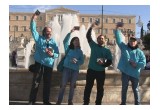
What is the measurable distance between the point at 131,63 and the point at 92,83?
0.83 meters

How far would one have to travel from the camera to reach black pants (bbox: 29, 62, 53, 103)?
24.1 feet

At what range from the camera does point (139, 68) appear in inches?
291

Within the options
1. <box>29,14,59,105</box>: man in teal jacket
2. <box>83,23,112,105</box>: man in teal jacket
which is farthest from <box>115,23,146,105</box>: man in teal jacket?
<box>29,14,59,105</box>: man in teal jacket

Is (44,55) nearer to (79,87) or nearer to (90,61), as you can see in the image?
(90,61)

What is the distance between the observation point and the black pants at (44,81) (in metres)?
7.35

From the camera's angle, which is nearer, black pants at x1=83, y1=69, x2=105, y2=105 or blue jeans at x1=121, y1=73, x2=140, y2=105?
black pants at x1=83, y1=69, x2=105, y2=105

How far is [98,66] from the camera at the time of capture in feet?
23.8

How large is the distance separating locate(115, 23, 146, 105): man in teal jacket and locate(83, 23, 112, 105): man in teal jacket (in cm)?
29

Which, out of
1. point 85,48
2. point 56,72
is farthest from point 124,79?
point 85,48

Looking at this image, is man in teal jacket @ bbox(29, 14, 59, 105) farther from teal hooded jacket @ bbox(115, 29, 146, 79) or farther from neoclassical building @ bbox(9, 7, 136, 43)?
neoclassical building @ bbox(9, 7, 136, 43)

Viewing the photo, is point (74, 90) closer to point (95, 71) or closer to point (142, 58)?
point (95, 71)

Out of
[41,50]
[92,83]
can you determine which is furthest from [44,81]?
[92,83]
